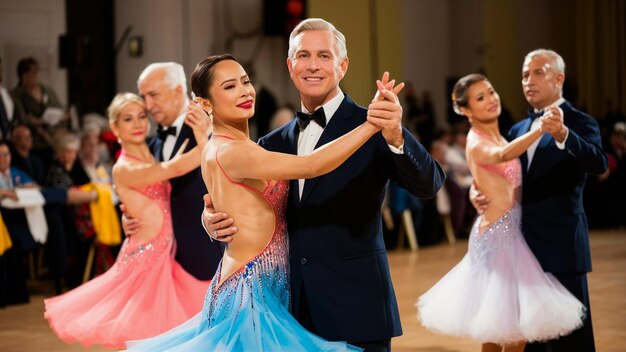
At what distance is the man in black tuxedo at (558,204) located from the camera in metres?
4.04

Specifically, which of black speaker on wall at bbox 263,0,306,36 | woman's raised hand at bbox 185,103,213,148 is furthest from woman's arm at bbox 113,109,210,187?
black speaker on wall at bbox 263,0,306,36

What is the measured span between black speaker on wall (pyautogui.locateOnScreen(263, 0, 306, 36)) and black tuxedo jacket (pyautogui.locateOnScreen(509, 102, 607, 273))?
751 cm

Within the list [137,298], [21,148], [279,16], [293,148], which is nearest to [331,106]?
[293,148]

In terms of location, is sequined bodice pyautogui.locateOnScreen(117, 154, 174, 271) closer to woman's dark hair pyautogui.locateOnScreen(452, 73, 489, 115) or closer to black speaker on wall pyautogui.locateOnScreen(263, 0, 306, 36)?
woman's dark hair pyautogui.locateOnScreen(452, 73, 489, 115)

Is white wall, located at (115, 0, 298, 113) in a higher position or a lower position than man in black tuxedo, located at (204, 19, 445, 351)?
higher

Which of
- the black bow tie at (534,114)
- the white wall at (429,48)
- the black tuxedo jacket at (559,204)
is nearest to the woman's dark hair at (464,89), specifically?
the black bow tie at (534,114)

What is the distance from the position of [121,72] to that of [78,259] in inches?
136

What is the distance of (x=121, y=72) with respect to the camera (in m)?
10.3

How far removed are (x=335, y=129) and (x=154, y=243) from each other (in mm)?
1730

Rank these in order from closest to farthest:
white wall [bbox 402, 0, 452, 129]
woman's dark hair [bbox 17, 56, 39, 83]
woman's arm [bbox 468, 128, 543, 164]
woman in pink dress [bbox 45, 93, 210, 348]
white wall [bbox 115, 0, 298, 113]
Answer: woman's arm [bbox 468, 128, 543, 164], woman in pink dress [bbox 45, 93, 210, 348], woman's dark hair [bbox 17, 56, 39, 83], white wall [bbox 115, 0, 298, 113], white wall [bbox 402, 0, 452, 129]

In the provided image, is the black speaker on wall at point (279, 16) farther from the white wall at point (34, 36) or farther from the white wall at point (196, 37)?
the white wall at point (34, 36)

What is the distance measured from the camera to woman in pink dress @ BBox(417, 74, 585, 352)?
3.92m

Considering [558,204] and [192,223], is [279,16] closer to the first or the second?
[192,223]

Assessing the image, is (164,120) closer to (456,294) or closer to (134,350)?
(456,294)
